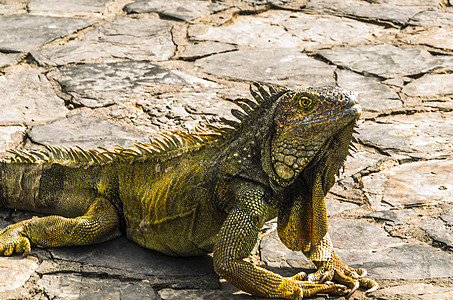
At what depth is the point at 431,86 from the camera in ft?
24.1

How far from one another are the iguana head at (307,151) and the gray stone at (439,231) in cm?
106

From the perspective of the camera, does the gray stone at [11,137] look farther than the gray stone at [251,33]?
No

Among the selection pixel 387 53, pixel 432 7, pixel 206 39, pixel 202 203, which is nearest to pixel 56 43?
pixel 206 39

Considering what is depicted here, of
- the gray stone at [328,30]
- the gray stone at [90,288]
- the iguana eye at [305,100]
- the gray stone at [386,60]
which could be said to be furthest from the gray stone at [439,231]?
the gray stone at [328,30]

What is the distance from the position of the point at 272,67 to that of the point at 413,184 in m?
2.75

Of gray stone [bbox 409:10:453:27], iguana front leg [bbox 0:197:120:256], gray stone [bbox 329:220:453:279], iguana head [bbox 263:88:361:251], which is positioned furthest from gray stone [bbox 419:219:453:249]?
gray stone [bbox 409:10:453:27]

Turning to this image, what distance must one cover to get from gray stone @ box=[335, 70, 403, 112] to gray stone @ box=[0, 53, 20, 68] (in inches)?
147

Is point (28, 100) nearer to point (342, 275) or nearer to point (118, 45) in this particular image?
point (118, 45)

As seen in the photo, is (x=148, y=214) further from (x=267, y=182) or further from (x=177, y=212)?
(x=267, y=182)

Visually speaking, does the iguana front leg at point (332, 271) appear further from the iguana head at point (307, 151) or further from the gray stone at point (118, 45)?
the gray stone at point (118, 45)

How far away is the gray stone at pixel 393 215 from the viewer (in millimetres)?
5041

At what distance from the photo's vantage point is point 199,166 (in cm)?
441

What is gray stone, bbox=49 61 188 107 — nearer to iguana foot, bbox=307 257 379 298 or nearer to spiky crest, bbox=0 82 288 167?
spiky crest, bbox=0 82 288 167

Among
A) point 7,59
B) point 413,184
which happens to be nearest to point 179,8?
point 7,59
